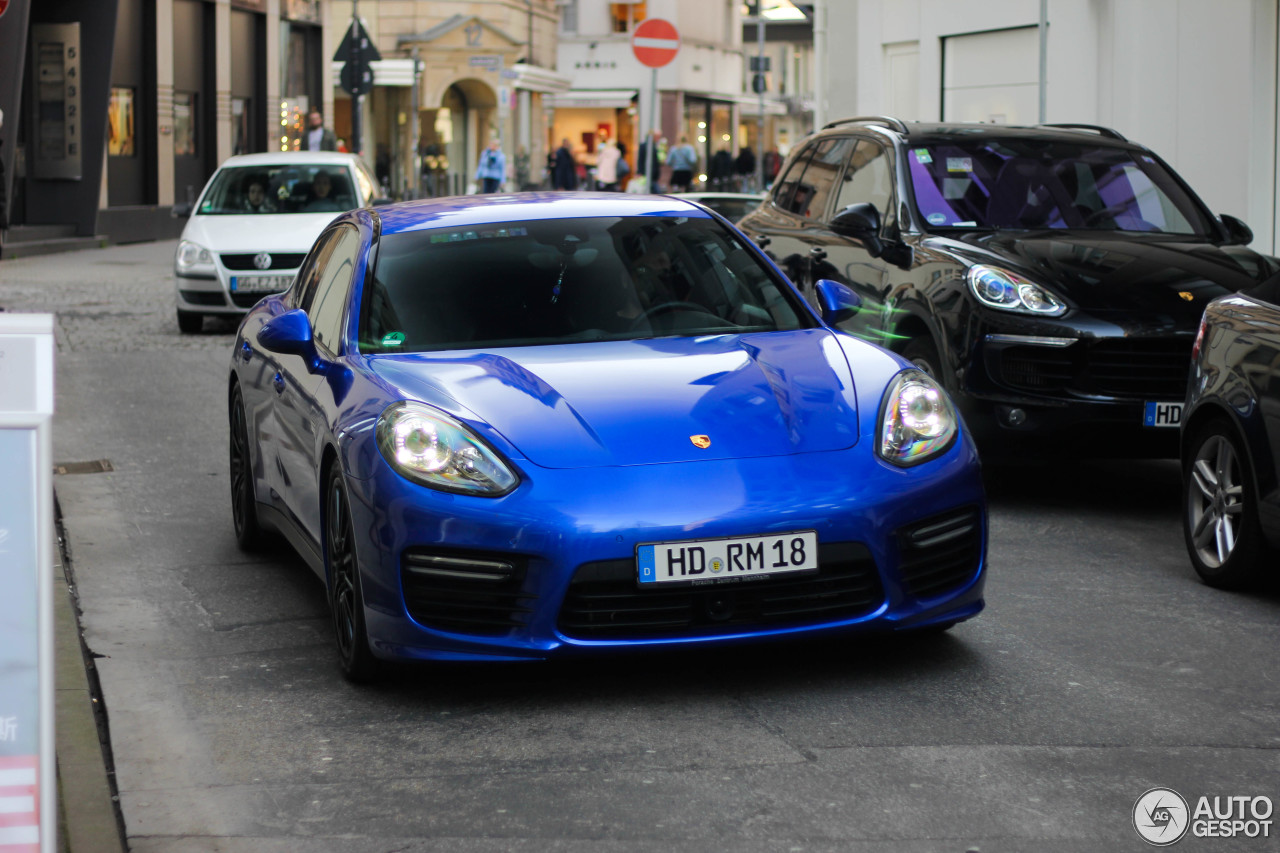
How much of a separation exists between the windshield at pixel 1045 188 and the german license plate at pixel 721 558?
4.35 m

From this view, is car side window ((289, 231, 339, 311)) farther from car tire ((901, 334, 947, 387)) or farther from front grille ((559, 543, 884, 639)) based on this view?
car tire ((901, 334, 947, 387))

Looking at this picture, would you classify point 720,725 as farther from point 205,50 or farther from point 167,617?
point 205,50

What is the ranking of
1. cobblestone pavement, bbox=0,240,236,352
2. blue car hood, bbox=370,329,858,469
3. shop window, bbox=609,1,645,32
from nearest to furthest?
blue car hood, bbox=370,329,858,469 < cobblestone pavement, bbox=0,240,236,352 < shop window, bbox=609,1,645,32

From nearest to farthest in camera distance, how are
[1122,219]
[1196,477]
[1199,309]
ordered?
[1196,477] < [1199,309] < [1122,219]

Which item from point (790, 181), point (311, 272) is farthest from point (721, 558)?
point (790, 181)

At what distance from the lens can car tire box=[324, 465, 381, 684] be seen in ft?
16.7

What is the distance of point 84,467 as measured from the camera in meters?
9.50

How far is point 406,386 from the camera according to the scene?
5281mm

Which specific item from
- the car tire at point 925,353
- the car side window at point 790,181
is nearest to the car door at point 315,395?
the car tire at point 925,353

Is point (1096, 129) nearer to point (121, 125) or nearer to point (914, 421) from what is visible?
point (914, 421)

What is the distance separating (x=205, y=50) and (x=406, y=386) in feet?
115

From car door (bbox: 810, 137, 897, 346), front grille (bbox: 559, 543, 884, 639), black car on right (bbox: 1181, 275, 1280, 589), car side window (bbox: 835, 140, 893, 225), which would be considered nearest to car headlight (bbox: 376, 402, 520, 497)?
front grille (bbox: 559, 543, 884, 639)

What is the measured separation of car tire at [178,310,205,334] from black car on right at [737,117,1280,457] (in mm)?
7657

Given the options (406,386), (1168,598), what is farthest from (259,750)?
(1168,598)
